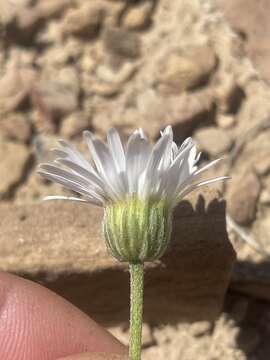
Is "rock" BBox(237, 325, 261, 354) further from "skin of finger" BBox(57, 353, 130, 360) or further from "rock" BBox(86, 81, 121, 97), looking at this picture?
"rock" BBox(86, 81, 121, 97)

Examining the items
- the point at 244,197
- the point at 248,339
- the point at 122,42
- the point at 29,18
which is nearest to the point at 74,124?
the point at 122,42

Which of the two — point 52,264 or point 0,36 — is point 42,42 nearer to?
point 0,36

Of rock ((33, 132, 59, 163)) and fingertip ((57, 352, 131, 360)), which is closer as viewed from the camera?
fingertip ((57, 352, 131, 360))

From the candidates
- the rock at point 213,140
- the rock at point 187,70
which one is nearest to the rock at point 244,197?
the rock at point 213,140

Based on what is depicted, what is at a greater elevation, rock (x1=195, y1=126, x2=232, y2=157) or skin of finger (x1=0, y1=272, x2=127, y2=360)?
rock (x1=195, y1=126, x2=232, y2=157)

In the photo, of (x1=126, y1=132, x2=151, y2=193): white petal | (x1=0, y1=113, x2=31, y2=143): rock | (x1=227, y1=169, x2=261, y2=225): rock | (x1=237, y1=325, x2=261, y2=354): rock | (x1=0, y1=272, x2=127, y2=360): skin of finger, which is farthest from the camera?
(x1=0, y1=113, x2=31, y2=143): rock

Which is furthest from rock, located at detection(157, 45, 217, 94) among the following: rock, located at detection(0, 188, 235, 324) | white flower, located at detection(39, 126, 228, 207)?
white flower, located at detection(39, 126, 228, 207)

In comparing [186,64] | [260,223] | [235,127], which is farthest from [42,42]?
[260,223]

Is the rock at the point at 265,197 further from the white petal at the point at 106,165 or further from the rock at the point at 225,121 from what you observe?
the white petal at the point at 106,165
